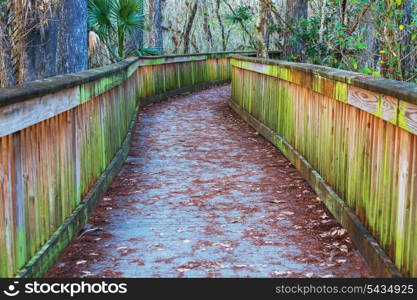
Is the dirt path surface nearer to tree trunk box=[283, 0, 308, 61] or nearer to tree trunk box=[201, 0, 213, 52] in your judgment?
tree trunk box=[283, 0, 308, 61]

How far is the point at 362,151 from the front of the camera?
16.6ft

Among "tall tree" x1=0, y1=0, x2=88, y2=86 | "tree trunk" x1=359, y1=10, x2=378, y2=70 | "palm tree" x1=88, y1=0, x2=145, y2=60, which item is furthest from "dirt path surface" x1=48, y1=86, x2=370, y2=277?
"palm tree" x1=88, y1=0, x2=145, y2=60

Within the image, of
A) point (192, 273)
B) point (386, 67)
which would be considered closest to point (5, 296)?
point (192, 273)

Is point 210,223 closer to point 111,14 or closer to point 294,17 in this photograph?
point 111,14

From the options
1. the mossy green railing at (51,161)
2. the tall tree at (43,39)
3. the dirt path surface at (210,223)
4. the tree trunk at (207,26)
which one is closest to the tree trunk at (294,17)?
the tall tree at (43,39)

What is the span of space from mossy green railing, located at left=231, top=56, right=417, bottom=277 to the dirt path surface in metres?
0.23

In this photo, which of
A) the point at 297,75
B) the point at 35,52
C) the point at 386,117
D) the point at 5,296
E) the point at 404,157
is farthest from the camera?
the point at 35,52

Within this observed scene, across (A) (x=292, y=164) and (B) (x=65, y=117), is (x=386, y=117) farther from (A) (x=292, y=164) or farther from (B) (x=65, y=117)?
(A) (x=292, y=164)

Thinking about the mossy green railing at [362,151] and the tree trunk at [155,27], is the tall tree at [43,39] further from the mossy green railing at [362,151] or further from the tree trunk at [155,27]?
the tree trunk at [155,27]

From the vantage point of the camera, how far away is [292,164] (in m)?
8.60

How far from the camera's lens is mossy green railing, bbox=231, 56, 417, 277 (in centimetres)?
390

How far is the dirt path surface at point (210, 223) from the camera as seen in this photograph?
470cm

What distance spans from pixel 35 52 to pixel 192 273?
12.3m

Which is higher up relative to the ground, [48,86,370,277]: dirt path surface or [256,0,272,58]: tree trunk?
[256,0,272,58]: tree trunk
